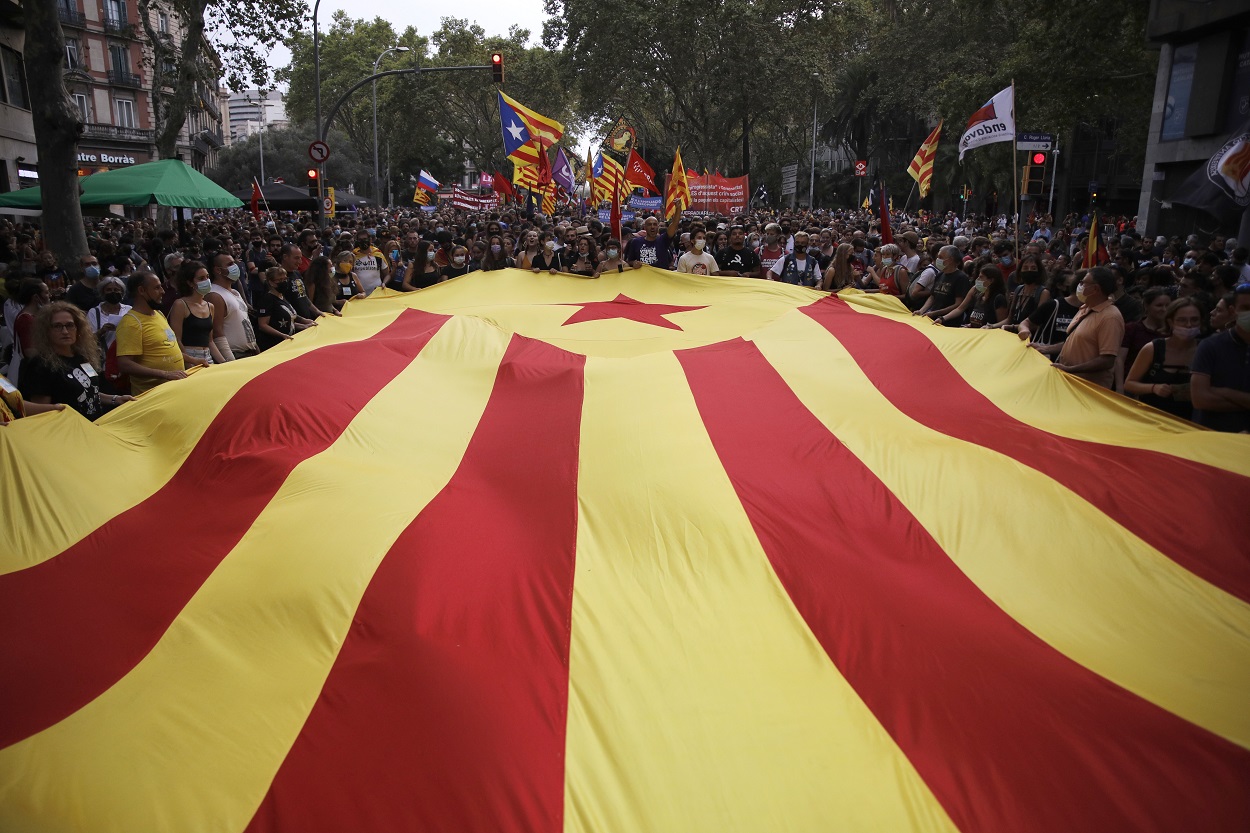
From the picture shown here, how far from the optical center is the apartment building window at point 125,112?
48.4 meters

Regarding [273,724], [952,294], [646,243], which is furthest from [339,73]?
[273,724]

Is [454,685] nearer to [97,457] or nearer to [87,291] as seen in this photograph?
[97,457]

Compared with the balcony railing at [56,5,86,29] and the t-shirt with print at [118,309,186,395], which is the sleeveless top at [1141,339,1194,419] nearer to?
the t-shirt with print at [118,309,186,395]

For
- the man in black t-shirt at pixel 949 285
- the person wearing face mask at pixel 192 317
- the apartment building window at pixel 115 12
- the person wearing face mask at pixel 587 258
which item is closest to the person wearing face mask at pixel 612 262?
the person wearing face mask at pixel 587 258

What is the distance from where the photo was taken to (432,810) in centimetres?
A: 236

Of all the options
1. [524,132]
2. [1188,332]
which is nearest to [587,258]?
[524,132]

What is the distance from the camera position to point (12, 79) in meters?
26.0

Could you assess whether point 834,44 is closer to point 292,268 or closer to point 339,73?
point 339,73

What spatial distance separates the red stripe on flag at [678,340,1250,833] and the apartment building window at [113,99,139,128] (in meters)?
55.7

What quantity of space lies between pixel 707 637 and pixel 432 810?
3.51 ft

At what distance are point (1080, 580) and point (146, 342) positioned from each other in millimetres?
5368

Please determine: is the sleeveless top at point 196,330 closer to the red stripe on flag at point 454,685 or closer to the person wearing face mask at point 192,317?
the person wearing face mask at point 192,317

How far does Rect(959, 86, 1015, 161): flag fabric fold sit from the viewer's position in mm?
10125

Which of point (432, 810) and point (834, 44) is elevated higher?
point (834, 44)
